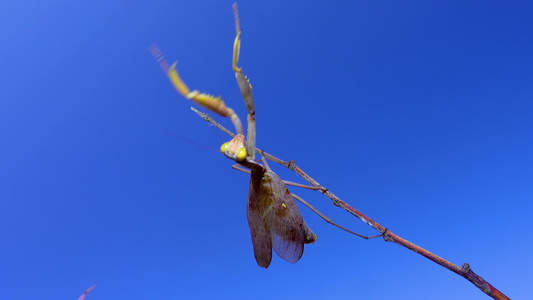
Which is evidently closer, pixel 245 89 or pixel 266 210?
pixel 245 89

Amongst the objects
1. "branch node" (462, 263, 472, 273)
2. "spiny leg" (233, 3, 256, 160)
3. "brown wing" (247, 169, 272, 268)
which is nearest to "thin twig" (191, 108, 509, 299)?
"branch node" (462, 263, 472, 273)

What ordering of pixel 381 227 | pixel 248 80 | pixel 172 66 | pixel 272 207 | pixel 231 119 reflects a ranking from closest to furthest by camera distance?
pixel 172 66 < pixel 248 80 < pixel 231 119 < pixel 381 227 < pixel 272 207

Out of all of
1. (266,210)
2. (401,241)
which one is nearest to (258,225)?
(266,210)

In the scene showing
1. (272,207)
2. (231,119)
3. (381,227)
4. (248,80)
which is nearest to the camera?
(248,80)

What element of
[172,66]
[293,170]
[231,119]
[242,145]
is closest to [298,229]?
[293,170]

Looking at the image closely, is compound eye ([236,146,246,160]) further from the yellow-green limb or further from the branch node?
the branch node

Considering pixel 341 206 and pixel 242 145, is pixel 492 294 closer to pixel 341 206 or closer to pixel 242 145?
pixel 341 206

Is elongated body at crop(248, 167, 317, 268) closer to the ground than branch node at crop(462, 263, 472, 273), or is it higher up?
higher up

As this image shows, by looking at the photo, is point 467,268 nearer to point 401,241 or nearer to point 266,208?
point 401,241
